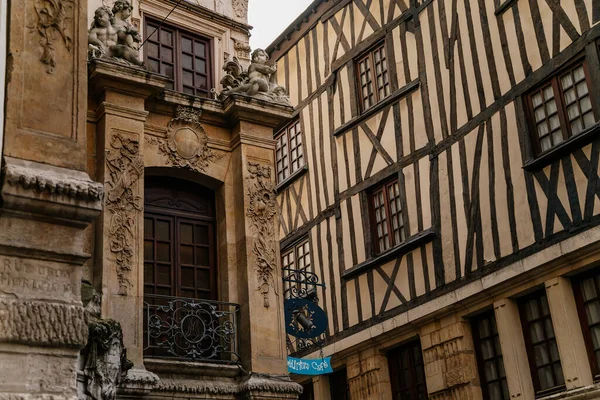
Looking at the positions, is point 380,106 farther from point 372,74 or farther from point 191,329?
point 191,329

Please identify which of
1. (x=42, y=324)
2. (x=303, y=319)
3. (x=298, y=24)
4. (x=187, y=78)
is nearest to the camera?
(x=42, y=324)

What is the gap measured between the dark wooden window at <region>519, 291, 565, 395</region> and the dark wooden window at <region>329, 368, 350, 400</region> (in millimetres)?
4410

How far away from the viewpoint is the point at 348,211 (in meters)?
16.2

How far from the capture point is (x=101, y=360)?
570cm

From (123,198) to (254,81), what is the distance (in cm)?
256

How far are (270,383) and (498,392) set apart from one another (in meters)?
5.11

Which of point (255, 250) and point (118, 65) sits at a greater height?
point (118, 65)

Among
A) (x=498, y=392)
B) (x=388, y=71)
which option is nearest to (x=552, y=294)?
(x=498, y=392)

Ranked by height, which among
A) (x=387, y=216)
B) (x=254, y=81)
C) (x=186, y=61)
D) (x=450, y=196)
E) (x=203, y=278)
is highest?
(x=186, y=61)

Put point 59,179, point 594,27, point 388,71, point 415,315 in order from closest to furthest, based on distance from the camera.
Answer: point 59,179 → point 594,27 → point 415,315 → point 388,71

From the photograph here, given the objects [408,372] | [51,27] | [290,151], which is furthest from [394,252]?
[51,27]

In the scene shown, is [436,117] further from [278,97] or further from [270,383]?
[270,383]

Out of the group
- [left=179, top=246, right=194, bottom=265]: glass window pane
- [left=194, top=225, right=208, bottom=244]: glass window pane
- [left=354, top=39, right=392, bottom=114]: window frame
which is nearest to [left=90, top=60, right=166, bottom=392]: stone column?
[left=179, top=246, right=194, bottom=265]: glass window pane

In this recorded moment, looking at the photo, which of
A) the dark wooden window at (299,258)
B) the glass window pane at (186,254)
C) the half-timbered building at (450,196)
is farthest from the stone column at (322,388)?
the glass window pane at (186,254)
